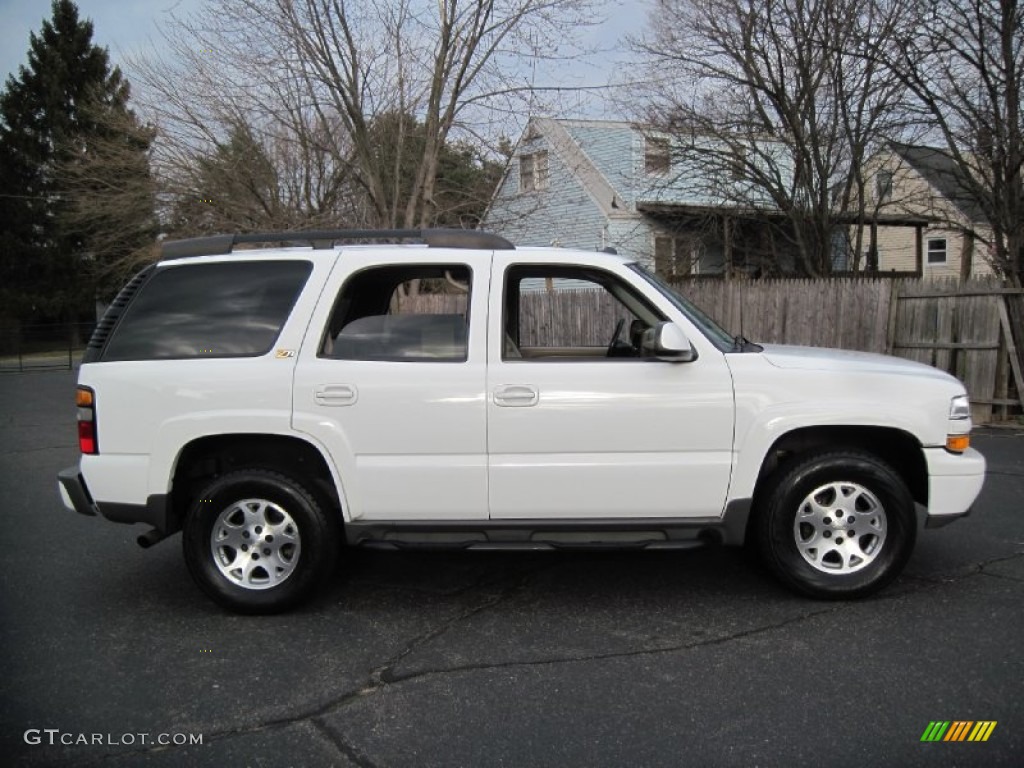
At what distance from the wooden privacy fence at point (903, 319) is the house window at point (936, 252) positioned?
19.8 m

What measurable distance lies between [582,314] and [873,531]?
10149 millimetres

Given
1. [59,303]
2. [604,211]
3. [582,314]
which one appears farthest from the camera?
[59,303]

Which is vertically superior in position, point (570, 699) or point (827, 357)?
point (827, 357)

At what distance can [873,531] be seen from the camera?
4188 millimetres

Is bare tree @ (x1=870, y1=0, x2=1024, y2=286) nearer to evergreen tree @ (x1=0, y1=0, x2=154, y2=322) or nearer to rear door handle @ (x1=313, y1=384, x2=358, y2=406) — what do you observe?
rear door handle @ (x1=313, y1=384, x2=358, y2=406)

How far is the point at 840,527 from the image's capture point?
4.18m

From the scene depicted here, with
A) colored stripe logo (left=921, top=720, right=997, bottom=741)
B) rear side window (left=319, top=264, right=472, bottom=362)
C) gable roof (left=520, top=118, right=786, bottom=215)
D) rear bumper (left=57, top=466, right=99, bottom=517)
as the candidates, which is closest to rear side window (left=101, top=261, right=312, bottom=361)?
rear side window (left=319, top=264, right=472, bottom=362)

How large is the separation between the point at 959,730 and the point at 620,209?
20595 mm

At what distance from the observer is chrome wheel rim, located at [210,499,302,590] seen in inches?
164

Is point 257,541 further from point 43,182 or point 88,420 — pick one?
point 43,182

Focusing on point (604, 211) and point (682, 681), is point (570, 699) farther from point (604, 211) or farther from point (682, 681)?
point (604, 211)

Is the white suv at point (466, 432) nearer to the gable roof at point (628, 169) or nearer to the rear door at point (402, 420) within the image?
the rear door at point (402, 420)

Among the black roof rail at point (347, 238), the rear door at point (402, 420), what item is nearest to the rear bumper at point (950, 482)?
the rear door at point (402, 420)

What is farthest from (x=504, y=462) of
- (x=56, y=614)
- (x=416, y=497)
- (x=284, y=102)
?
(x=284, y=102)
